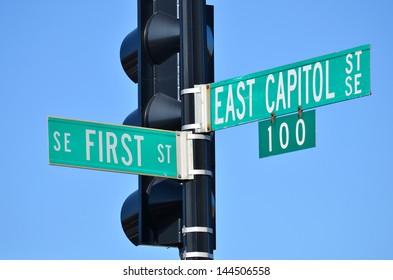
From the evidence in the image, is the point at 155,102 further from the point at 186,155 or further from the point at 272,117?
the point at 272,117

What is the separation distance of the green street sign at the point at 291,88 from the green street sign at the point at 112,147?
1.36 ft

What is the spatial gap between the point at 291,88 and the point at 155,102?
103 cm

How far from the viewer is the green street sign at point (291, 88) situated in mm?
41594

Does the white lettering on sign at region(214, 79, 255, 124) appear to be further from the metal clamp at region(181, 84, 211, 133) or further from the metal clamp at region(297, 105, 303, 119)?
the metal clamp at region(297, 105, 303, 119)

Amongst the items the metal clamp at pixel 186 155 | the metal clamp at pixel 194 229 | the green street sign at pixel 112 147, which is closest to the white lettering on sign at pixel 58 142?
the green street sign at pixel 112 147

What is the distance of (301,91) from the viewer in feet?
137

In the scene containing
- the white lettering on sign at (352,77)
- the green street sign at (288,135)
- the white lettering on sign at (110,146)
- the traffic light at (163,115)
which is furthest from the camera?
the traffic light at (163,115)

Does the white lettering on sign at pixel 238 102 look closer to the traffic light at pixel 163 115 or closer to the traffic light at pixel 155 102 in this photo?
the traffic light at pixel 163 115

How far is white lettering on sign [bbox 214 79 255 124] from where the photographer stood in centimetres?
4188

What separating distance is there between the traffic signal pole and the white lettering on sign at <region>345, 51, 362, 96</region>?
3.78 ft

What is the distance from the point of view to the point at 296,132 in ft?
137

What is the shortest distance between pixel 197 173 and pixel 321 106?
41.0 inches

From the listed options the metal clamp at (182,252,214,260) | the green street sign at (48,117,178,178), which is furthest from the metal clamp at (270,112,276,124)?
the metal clamp at (182,252,214,260)
